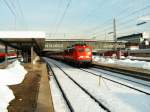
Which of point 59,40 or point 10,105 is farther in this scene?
point 59,40

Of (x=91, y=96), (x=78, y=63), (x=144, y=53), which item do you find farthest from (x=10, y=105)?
(x=144, y=53)

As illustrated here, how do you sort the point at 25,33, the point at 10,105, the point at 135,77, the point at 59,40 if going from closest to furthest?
the point at 10,105, the point at 135,77, the point at 25,33, the point at 59,40

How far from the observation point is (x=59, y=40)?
9744cm

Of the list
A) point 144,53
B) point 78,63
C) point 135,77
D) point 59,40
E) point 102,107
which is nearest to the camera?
point 102,107

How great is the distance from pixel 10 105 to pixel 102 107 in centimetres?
339

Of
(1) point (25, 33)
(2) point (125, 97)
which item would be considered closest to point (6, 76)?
(2) point (125, 97)

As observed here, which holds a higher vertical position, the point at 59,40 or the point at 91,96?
the point at 59,40

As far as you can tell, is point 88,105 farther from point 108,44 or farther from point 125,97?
point 108,44

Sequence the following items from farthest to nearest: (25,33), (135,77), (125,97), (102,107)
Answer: (25,33) → (135,77) → (125,97) → (102,107)

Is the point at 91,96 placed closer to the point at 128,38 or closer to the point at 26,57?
the point at 26,57

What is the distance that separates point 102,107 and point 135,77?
12593 millimetres

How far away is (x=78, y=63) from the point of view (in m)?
37.4

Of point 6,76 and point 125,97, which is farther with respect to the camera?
point 6,76

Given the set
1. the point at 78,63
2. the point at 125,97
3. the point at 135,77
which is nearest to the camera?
the point at 125,97
